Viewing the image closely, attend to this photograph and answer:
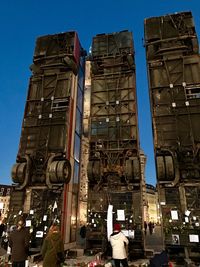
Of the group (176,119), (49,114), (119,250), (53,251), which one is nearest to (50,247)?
(53,251)

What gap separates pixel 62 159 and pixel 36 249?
20.7ft

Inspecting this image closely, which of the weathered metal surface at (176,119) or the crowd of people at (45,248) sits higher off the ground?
the weathered metal surface at (176,119)

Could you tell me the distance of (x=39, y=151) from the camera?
17.8 metres

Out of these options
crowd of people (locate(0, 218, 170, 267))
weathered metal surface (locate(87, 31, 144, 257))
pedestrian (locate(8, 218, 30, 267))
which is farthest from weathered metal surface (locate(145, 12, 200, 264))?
pedestrian (locate(8, 218, 30, 267))

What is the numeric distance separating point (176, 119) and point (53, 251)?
1321 cm

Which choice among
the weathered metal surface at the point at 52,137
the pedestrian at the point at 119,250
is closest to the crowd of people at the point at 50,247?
the pedestrian at the point at 119,250

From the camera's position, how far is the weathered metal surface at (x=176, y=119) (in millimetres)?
13695

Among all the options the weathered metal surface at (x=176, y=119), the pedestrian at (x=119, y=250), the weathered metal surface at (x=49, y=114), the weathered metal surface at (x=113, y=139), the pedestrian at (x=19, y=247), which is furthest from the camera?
the weathered metal surface at (x=49, y=114)

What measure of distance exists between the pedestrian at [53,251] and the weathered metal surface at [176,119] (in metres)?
9.26

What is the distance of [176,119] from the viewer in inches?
645

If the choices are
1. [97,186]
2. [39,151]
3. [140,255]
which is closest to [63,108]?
[39,151]

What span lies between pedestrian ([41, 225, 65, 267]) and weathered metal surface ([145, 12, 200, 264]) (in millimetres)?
9258

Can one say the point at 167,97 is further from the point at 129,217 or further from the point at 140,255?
the point at 140,255

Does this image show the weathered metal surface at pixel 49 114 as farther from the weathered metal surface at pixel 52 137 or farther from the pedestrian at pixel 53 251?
the pedestrian at pixel 53 251
